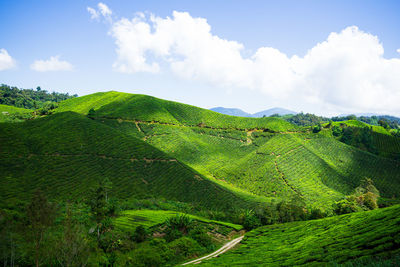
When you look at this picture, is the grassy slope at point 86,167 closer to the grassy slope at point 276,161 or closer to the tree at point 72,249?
the grassy slope at point 276,161

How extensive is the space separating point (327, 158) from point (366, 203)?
185 feet

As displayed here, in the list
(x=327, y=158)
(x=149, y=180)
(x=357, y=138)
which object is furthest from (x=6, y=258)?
(x=357, y=138)

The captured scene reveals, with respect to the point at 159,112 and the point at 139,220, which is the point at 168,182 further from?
the point at 159,112

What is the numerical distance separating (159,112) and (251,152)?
61021 millimetres

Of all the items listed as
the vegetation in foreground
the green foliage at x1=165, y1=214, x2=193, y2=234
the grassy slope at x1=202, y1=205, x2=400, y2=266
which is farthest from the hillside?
the grassy slope at x1=202, y1=205, x2=400, y2=266

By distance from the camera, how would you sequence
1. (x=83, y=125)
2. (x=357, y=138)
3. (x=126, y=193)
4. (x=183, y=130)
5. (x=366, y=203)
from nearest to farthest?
1. (x=366, y=203)
2. (x=126, y=193)
3. (x=83, y=125)
4. (x=183, y=130)
5. (x=357, y=138)

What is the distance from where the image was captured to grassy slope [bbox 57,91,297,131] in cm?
13325

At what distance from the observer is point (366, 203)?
188 feet

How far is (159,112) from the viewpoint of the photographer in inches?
5527

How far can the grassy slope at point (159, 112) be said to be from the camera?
13325 centimetres

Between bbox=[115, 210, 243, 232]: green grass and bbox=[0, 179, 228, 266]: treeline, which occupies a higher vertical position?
bbox=[0, 179, 228, 266]: treeline

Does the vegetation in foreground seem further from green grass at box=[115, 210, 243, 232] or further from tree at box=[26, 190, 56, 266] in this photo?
green grass at box=[115, 210, 243, 232]

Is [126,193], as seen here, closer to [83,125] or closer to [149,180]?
[149,180]

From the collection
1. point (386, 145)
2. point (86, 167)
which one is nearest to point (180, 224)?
point (86, 167)
